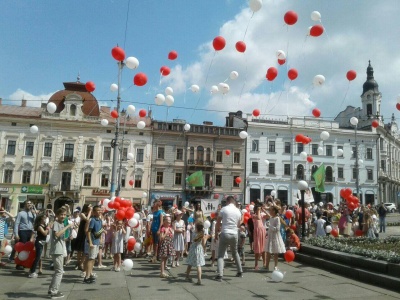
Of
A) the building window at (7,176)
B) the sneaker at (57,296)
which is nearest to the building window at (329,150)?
the building window at (7,176)

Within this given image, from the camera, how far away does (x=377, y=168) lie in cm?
4634

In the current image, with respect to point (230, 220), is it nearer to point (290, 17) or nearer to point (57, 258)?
point (57, 258)

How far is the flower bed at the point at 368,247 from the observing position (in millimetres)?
7473

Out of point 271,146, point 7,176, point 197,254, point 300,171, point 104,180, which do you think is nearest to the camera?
point 197,254

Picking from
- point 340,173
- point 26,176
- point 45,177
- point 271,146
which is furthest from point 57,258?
point 340,173

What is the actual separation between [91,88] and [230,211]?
25.8ft

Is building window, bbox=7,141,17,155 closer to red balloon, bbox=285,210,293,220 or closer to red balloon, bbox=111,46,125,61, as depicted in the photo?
red balloon, bbox=111,46,125,61

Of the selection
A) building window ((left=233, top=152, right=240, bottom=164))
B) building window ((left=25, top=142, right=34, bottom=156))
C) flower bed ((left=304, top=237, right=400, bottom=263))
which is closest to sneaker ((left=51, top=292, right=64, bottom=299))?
flower bed ((left=304, top=237, right=400, bottom=263))

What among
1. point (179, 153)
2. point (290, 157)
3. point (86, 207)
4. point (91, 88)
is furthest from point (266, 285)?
point (290, 157)

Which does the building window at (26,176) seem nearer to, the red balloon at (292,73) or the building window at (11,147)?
the building window at (11,147)

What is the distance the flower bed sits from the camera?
7.47 meters

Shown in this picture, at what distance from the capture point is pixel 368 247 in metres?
9.34

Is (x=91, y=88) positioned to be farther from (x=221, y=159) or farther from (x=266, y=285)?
(x=221, y=159)

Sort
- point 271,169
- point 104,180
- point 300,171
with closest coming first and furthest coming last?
point 104,180, point 271,169, point 300,171
